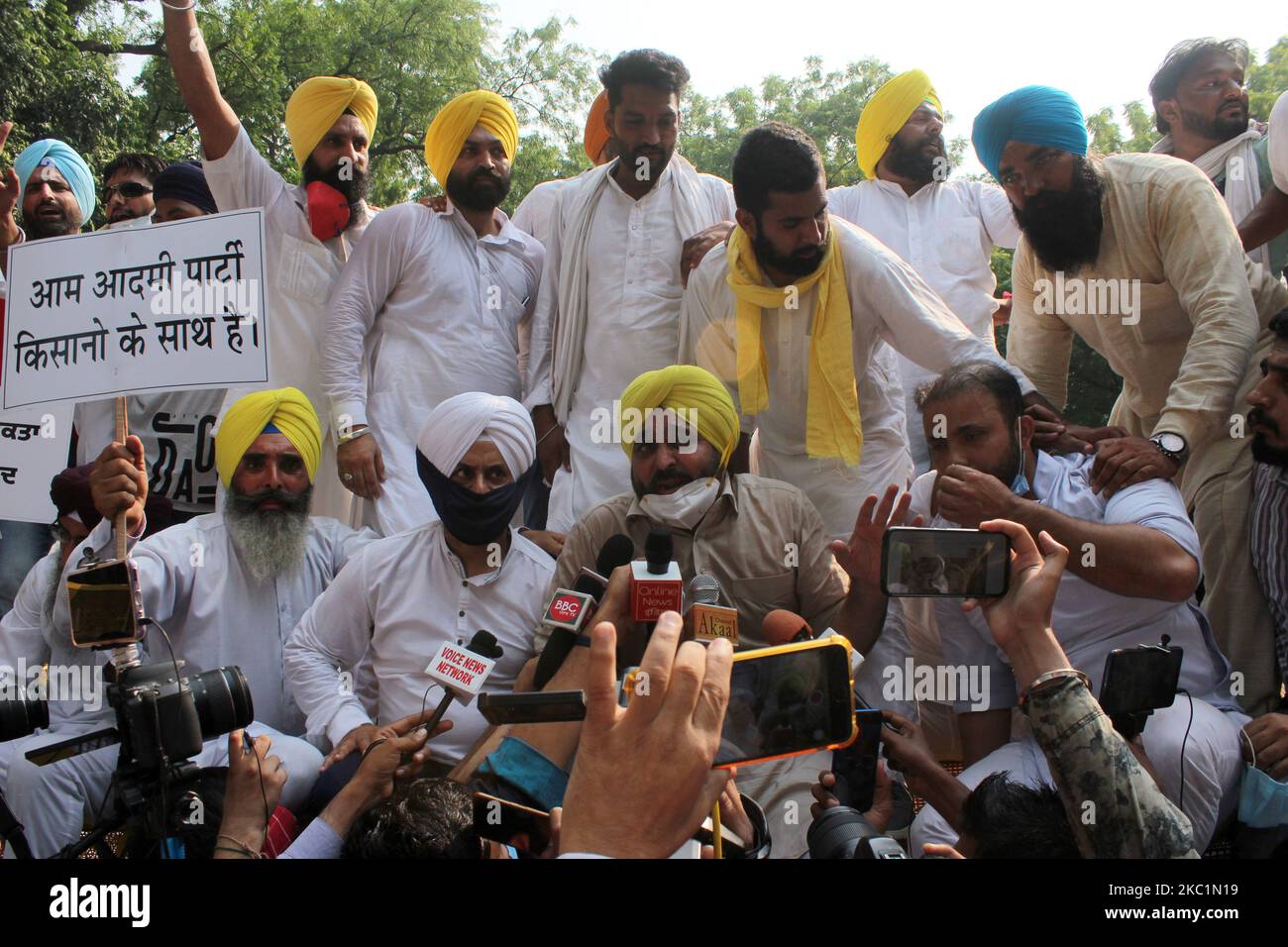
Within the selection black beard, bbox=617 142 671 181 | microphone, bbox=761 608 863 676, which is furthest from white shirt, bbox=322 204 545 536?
microphone, bbox=761 608 863 676

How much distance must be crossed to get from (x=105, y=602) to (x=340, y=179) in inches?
95.1

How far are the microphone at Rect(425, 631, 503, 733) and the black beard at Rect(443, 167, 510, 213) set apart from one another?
246cm

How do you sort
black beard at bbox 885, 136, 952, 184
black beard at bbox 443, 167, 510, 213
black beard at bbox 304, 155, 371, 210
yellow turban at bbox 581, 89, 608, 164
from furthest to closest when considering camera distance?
yellow turban at bbox 581, 89, 608, 164
black beard at bbox 885, 136, 952, 184
black beard at bbox 443, 167, 510, 213
black beard at bbox 304, 155, 371, 210

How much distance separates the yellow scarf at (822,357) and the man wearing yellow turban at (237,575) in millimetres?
1550

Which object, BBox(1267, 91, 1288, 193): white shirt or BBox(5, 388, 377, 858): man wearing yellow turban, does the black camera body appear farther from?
BBox(1267, 91, 1288, 193): white shirt

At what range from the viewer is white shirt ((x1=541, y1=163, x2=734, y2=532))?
15.6 feet

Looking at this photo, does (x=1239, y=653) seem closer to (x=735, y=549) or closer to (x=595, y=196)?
(x=735, y=549)

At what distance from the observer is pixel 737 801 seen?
8.66 feet

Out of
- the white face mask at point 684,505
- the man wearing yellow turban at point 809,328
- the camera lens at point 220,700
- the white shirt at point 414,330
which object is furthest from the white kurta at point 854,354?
the camera lens at point 220,700

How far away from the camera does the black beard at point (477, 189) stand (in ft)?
16.4

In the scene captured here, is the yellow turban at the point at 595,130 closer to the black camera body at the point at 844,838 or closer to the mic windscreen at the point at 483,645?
the mic windscreen at the point at 483,645
